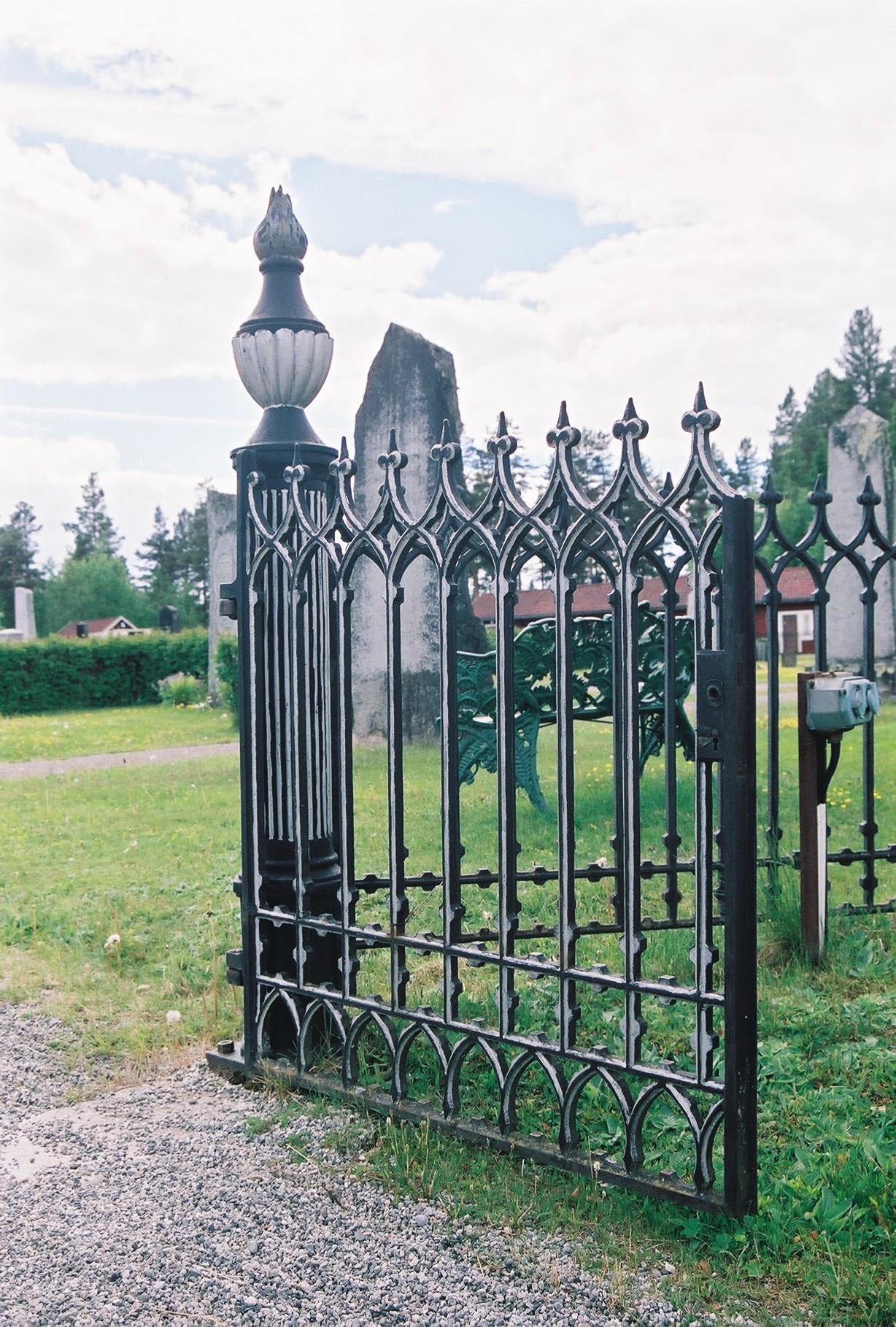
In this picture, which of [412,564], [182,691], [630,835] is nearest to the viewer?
[630,835]

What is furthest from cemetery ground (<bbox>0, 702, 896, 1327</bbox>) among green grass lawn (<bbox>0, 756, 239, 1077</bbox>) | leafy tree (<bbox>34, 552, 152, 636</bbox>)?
leafy tree (<bbox>34, 552, 152, 636</bbox>)

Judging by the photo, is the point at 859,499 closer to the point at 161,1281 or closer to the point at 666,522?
the point at 666,522

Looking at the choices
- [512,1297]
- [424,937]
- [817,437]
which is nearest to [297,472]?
[424,937]

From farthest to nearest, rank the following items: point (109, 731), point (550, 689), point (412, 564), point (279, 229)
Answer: point (109, 731) < point (412, 564) < point (550, 689) < point (279, 229)

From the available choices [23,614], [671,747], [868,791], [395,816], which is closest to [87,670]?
[23,614]

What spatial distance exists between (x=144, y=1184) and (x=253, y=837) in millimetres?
1054

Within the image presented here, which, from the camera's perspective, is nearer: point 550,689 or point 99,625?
point 550,689

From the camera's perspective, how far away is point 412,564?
1067 cm

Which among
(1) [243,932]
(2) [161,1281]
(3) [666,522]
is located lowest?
(2) [161,1281]

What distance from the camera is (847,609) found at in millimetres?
13742

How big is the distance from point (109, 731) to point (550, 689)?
35.1 ft

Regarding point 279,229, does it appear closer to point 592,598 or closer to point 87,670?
point 87,670

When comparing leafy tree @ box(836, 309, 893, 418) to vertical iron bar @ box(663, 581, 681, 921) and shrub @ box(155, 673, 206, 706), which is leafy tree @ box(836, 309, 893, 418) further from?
vertical iron bar @ box(663, 581, 681, 921)

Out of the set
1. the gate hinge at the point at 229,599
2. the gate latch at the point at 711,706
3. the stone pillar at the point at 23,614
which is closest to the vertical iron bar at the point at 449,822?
the gate latch at the point at 711,706
